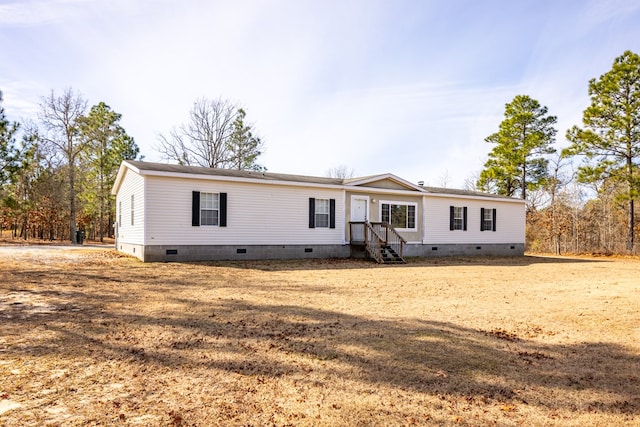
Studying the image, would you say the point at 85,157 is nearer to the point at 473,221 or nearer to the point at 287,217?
the point at 287,217

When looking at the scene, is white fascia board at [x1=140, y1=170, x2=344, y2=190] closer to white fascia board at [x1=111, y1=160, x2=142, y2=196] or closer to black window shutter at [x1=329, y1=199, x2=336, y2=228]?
black window shutter at [x1=329, y1=199, x2=336, y2=228]

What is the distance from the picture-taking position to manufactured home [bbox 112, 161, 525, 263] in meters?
13.3

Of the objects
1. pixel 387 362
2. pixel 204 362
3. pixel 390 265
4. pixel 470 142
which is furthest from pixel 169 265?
pixel 470 142

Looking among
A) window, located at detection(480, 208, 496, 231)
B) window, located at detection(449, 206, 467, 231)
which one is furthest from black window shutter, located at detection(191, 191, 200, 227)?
window, located at detection(480, 208, 496, 231)

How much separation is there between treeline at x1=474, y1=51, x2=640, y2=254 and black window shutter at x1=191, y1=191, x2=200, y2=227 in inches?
849

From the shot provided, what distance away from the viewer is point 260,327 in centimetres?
524

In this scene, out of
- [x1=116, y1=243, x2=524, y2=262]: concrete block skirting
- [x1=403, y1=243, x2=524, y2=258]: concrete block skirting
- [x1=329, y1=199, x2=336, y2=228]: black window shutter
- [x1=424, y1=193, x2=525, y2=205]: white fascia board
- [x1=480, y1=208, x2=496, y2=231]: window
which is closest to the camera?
[x1=116, y1=243, x2=524, y2=262]: concrete block skirting

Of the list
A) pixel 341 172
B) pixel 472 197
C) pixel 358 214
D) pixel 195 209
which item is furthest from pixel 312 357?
pixel 341 172

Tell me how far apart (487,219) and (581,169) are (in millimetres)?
7429

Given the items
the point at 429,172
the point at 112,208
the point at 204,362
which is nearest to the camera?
the point at 204,362

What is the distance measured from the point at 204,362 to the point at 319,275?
288 inches

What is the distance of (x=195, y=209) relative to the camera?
13.6m

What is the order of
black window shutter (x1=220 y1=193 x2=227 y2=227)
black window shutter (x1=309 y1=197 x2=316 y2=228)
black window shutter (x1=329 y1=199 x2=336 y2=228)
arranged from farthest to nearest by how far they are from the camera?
1. black window shutter (x1=329 y1=199 x2=336 y2=228)
2. black window shutter (x1=309 y1=197 x2=316 y2=228)
3. black window shutter (x1=220 y1=193 x2=227 y2=227)

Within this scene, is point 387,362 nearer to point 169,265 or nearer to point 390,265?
point 169,265
